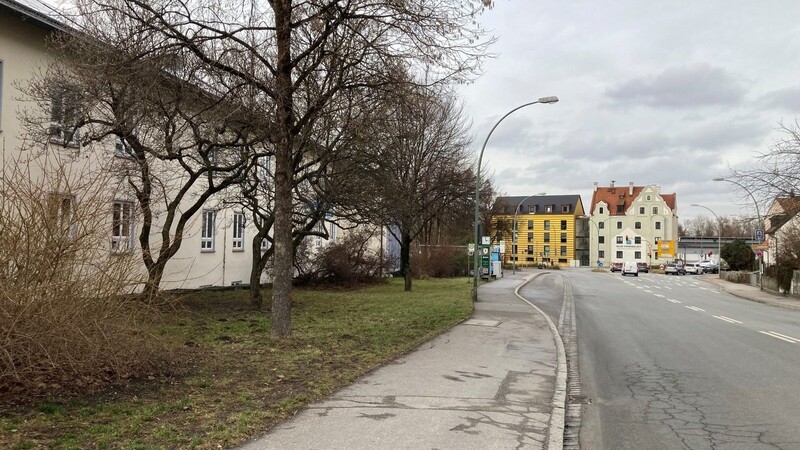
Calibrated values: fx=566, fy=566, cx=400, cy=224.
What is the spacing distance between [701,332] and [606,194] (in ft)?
328

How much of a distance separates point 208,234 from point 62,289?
19.8 meters

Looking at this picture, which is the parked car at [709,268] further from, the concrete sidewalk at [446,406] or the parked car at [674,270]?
the concrete sidewalk at [446,406]

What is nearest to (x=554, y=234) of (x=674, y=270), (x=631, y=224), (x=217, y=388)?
(x=631, y=224)

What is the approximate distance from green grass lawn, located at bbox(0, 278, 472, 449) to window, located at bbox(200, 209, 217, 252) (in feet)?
37.3

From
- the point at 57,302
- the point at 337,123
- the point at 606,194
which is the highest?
the point at 606,194

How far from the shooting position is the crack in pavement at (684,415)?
5.54m

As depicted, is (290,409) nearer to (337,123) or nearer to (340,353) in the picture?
(340,353)

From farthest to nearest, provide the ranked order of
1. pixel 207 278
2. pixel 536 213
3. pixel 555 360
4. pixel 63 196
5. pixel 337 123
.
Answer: pixel 536 213 < pixel 207 278 < pixel 337 123 < pixel 555 360 < pixel 63 196

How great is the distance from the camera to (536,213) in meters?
109

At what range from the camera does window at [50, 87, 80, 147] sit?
35.4 ft

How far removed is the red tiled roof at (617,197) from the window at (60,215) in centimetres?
10783

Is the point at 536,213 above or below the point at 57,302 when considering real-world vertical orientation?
above

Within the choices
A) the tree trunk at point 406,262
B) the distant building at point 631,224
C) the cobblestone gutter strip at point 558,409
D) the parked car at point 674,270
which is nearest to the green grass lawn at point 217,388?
the cobblestone gutter strip at point 558,409

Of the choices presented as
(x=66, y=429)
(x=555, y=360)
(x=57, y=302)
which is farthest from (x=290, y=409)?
(x=555, y=360)
